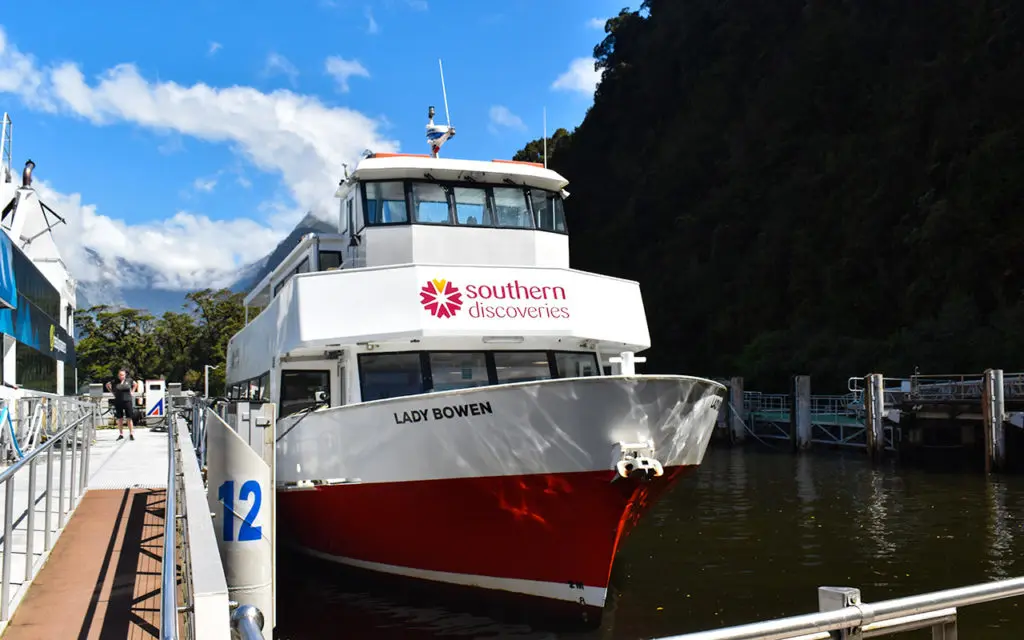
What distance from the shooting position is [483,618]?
34.2 ft

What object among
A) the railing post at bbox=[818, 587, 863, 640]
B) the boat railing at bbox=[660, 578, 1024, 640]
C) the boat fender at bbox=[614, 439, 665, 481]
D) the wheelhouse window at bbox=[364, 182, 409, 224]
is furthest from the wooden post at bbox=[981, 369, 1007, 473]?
the railing post at bbox=[818, 587, 863, 640]

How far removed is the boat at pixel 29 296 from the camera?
22861 mm

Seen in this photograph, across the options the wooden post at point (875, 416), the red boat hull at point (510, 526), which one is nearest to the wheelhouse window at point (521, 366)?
the red boat hull at point (510, 526)

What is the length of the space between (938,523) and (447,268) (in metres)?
12.6

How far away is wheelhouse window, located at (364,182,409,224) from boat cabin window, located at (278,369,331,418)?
8.32 ft

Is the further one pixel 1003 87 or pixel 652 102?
pixel 652 102

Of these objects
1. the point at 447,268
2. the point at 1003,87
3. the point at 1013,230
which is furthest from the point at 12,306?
the point at 1003,87

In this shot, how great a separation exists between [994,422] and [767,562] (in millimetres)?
15954

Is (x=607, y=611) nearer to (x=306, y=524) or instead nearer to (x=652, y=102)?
(x=306, y=524)

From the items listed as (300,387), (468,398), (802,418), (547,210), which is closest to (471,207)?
(547,210)

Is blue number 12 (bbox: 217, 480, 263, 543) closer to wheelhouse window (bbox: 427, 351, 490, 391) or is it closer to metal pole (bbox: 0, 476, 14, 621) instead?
metal pole (bbox: 0, 476, 14, 621)

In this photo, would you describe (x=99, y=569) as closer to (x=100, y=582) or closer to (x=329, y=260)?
(x=100, y=582)

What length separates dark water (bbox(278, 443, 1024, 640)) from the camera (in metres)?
10.6

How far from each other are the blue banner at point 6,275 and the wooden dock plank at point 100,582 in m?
14.2
